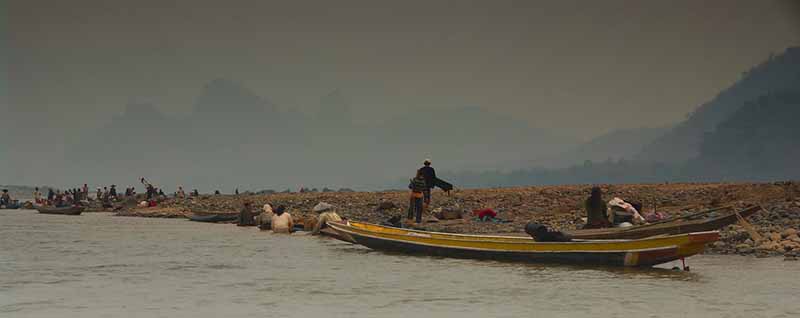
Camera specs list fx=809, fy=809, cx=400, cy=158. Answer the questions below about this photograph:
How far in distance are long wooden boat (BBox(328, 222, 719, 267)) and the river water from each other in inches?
12.7

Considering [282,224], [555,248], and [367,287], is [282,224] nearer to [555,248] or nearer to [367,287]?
[367,287]

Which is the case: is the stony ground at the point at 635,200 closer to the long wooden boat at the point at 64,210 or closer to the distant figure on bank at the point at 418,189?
→ the distant figure on bank at the point at 418,189

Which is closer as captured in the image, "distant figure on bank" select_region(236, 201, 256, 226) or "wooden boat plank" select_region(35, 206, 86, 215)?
"distant figure on bank" select_region(236, 201, 256, 226)

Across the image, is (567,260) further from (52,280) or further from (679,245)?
(52,280)

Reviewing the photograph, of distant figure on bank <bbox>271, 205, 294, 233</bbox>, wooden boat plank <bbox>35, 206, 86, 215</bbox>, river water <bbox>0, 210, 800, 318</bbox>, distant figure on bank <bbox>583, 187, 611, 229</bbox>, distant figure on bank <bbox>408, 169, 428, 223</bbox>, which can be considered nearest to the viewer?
river water <bbox>0, 210, 800, 318</bbox>

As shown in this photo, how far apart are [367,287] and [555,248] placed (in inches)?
191

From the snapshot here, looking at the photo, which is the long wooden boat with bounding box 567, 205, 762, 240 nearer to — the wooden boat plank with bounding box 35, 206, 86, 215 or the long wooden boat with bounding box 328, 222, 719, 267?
the long wooden boat with bounding box 328, 222, 719, 267

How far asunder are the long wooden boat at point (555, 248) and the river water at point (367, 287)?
1.06 ft

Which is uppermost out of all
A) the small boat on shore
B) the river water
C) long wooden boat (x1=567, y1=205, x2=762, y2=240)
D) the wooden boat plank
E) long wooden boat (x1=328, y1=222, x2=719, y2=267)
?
the wooden boat plank

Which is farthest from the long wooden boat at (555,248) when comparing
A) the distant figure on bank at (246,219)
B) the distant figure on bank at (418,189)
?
the distant figure on bank at (246,219)

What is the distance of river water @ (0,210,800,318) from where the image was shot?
15570 millimetres

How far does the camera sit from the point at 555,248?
2008 centimetres

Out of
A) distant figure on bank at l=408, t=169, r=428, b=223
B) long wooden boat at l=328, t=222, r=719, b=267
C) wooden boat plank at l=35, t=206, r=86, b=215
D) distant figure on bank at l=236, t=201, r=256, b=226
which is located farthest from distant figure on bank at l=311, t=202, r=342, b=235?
wooden boat plank at l=35, t=206, r=86, b=215

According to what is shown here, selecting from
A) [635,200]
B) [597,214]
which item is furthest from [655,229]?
[635,200]
